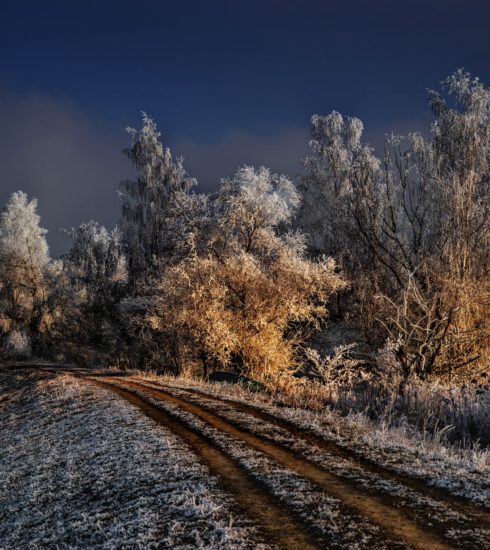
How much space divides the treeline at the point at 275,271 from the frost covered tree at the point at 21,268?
0.12 m

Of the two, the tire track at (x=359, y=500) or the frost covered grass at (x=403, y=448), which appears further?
the frost covered grass at (x=403, y=448)

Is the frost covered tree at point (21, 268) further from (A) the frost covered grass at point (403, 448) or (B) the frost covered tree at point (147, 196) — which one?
(A) the frost covered grass at point (403, 448)

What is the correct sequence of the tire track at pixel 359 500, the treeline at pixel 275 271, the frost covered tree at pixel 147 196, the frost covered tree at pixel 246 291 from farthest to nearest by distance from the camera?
the frost covered tree at pixel 147 196 < the frost covered tree at pixel 246 291 < the treeline at pixel 275 271 < the tire track at pixel 359 500

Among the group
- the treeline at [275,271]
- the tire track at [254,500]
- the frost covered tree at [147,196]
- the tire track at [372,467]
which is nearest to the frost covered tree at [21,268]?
the treeline at [275,271]

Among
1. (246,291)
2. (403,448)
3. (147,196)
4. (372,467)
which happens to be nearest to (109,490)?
(372,467)

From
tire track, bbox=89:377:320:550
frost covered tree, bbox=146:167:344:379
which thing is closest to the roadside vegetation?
frost covered tree, bbox=146:167:344:379

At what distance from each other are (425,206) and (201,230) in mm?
11501

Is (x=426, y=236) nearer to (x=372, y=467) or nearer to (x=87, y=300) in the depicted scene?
(x=372, y=467)

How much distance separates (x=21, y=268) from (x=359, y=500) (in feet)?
145

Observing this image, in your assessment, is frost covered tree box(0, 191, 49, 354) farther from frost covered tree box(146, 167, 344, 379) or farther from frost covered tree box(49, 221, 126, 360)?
frost covered tree box(146, 167, 344, 379)

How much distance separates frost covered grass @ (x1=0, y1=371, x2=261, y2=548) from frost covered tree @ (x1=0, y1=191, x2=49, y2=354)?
32.6 metres

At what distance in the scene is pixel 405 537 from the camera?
4.50 m

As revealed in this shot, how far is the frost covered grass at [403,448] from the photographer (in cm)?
602

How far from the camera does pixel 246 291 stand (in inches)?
899
